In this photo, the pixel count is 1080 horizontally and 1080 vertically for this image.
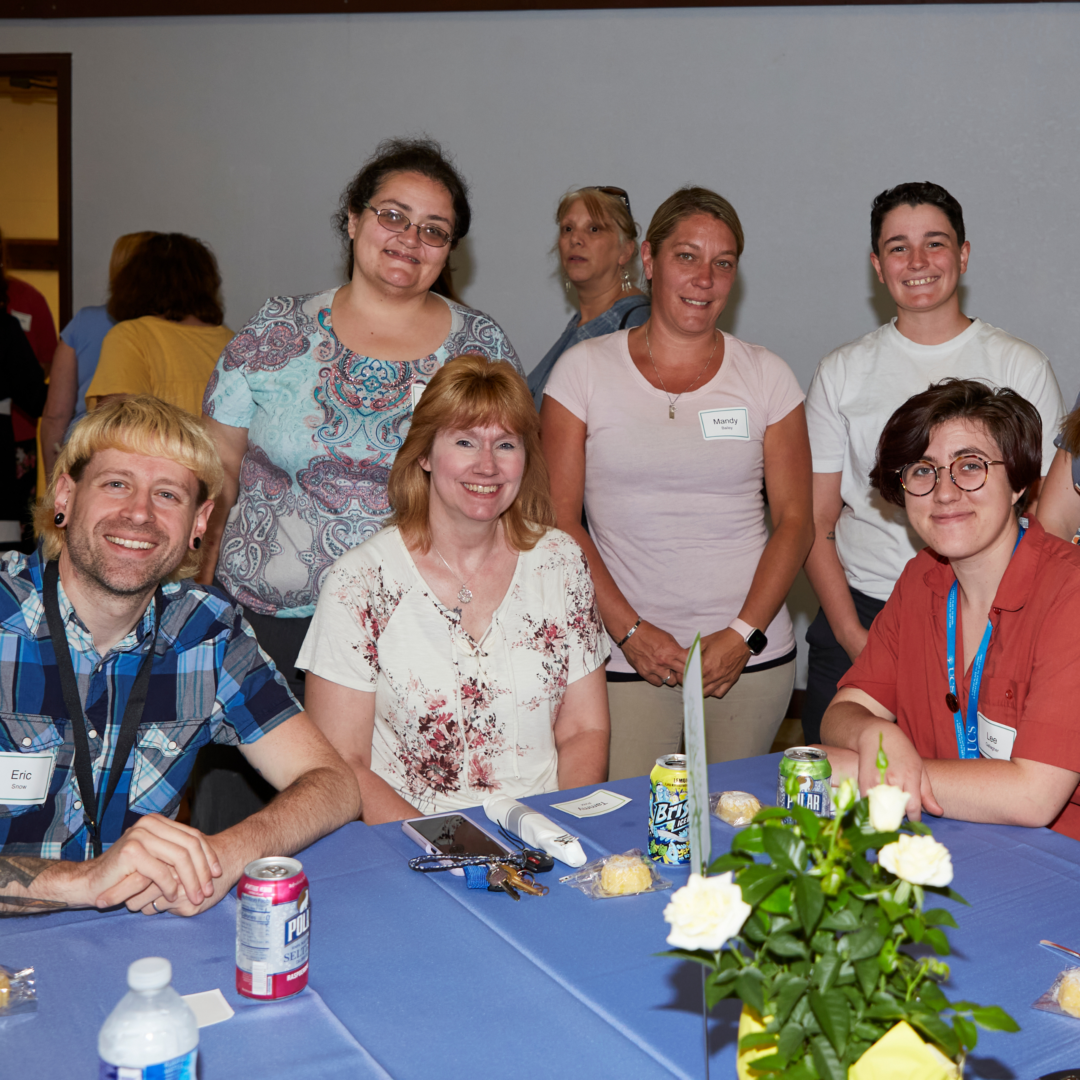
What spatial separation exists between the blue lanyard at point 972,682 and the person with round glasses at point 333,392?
4.06 feet

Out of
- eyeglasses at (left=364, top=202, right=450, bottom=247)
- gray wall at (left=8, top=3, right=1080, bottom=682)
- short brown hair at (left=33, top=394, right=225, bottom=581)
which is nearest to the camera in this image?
short brown hair at (left=33, top=394, right=225, bottom=581)

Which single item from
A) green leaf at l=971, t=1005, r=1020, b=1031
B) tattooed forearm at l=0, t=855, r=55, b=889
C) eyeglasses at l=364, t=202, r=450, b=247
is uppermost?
eyeglasses at l=364, t=202, r=450, b=247

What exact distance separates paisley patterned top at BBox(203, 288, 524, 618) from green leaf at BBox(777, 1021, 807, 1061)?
185cm

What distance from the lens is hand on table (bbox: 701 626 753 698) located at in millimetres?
2768

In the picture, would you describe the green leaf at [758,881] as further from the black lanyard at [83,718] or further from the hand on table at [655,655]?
the hand on table at [655,655]

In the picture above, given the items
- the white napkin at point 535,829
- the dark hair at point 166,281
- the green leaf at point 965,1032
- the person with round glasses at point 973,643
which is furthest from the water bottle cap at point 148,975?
the dark hair at point 166,281

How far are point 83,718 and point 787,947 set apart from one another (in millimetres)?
1265

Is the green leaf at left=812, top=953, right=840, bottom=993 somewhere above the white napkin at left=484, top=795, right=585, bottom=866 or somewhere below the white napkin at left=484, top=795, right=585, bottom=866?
above

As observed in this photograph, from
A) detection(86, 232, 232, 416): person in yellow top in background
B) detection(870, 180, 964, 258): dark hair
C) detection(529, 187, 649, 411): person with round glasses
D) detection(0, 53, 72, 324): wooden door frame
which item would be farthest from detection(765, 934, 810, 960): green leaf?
detection(0, 53, 72, 324): wooden door frame

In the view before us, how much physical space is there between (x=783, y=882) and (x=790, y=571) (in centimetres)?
202

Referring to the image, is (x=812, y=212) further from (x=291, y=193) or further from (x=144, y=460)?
A: (x=144, y=460)

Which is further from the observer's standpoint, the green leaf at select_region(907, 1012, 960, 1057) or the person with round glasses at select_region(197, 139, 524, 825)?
the person with round glasses at select_region(197, 139, 524, 825)

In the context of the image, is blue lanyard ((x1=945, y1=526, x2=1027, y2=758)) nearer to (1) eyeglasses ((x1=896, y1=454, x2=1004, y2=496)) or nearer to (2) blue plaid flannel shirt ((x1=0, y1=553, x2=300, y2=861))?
(1) eyeglasses ((x1=896, y1=454, x2=1004, y2=496))

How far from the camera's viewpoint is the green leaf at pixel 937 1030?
2.79 ft
